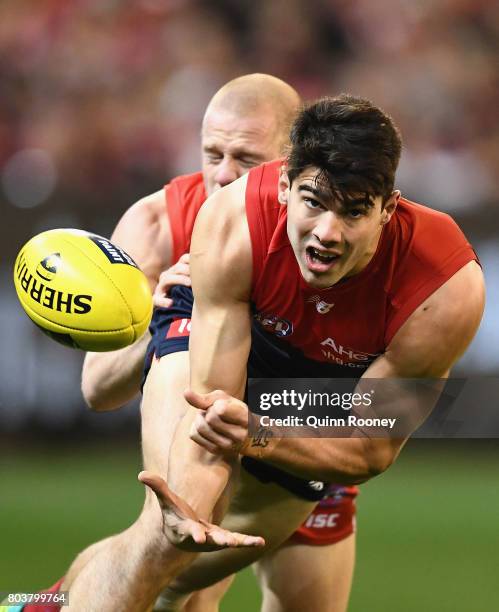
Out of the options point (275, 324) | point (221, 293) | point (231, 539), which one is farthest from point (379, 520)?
point (231, 539)

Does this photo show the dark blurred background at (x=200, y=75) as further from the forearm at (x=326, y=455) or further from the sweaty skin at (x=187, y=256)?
the forearm at (x=326, y=455)

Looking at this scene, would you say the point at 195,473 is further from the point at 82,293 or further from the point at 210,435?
the point at 82,293

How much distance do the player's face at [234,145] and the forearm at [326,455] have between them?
3.77 ft

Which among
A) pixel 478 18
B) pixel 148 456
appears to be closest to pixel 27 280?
pixel 148 456

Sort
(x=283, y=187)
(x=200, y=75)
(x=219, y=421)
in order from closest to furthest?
(x=219, y=421)
(x=283, y=187)
(x=200, y=75)

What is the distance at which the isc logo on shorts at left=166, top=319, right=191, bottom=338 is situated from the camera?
3.54 meters

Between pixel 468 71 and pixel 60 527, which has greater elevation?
pixel 468 71

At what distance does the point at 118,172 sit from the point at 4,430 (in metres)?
1.93

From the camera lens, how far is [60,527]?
5.70 m

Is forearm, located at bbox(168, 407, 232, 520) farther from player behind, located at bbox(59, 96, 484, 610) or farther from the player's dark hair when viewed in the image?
the player's dark hair

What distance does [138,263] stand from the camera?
13.0 ft

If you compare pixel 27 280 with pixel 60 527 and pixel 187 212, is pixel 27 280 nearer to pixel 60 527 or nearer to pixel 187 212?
pixel 187 212

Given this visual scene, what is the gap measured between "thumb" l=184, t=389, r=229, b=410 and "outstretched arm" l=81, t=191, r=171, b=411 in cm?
109

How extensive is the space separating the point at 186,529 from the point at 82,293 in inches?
28.2
